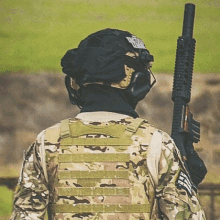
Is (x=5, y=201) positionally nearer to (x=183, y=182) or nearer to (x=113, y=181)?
(x=113, y=181)

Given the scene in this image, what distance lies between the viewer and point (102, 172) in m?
2.50

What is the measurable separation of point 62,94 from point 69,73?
3.43 m

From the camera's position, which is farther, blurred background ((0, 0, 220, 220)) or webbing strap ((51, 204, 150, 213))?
blurred background ((0, 0, 220, 220))

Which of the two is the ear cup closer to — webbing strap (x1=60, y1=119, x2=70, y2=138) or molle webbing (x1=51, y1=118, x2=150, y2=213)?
molle webbing (x1=51, y1=118, x2=150, y2=213)

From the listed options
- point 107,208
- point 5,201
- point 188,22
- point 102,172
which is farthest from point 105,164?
point 5,201

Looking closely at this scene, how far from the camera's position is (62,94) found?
6.03m

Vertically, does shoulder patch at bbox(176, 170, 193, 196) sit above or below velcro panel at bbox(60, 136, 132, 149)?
below

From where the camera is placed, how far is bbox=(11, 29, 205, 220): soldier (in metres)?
2.45

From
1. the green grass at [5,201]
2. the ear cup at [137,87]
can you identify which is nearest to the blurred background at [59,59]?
the green grass at [5,201]

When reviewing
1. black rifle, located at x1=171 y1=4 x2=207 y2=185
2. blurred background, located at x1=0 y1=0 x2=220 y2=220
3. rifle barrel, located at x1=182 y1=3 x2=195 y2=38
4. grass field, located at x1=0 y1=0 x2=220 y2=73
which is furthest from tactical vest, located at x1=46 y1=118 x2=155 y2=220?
grass field, located at x1=0 y1=0 x2=220 y2=73

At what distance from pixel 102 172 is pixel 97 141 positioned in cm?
10

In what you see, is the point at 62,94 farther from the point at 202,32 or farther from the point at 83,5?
the point at 202,32

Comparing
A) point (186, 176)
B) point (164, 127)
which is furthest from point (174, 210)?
point (164, 127)

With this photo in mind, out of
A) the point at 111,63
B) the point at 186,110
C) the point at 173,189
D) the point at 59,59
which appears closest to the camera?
the point at 173,189
